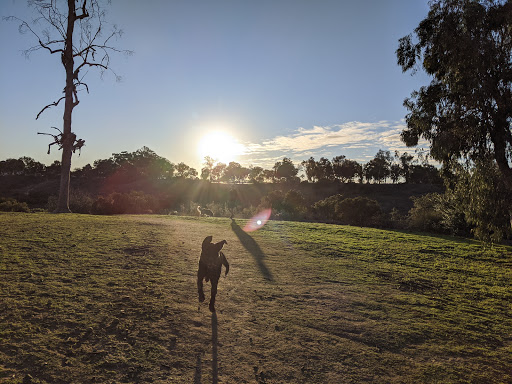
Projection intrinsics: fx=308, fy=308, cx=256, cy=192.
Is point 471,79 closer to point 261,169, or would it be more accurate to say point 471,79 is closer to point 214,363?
point 214,363

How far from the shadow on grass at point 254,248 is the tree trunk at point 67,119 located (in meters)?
10.4

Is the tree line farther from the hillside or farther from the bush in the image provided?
the bush

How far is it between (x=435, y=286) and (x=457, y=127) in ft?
21.2

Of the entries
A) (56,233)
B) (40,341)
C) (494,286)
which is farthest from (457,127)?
(56,233)

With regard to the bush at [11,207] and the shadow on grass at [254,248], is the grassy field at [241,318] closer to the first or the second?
the shadow on grass at [254,248]

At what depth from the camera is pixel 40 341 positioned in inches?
168

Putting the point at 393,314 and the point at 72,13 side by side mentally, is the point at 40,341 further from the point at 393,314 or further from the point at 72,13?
the point at 72,13

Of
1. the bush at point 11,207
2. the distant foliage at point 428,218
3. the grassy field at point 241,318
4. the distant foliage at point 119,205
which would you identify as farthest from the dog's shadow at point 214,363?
the distant foliage at point 119,205

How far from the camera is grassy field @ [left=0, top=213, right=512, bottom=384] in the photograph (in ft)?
13.5

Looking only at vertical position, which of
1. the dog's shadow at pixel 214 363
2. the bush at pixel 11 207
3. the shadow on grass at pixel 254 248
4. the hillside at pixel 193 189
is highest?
the hillside at pixel 193 189

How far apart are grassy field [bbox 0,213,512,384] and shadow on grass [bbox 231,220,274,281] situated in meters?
0.09

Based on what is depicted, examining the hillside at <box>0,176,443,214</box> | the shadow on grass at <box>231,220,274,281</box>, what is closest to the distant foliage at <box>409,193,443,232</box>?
the shadow on grass at <box>231,220,274,281</box>

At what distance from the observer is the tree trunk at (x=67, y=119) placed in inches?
730

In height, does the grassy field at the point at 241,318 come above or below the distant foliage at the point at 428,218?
below
